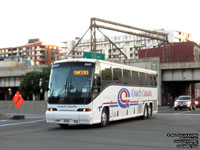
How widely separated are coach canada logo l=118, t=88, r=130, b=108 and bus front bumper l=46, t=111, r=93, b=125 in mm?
3944

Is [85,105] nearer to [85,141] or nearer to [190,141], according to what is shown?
[85,141]

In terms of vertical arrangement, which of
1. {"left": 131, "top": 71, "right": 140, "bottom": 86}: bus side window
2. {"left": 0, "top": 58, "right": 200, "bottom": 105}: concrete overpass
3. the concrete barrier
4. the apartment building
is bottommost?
the concrete barrier

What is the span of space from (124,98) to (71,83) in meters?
4.71

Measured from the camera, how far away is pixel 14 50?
157 m

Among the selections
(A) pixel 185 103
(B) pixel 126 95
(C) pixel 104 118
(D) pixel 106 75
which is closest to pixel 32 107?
(A) pixel 185 103

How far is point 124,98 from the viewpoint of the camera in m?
20.1

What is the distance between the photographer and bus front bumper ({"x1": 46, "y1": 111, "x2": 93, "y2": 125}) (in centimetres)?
1591

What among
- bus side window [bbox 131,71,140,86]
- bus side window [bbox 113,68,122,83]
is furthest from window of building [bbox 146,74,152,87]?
bus side window [bbox 113,68,122,83]

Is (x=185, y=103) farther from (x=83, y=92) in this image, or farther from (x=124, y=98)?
(x=83, y=92)

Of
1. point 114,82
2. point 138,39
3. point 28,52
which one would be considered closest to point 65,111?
point 114,82

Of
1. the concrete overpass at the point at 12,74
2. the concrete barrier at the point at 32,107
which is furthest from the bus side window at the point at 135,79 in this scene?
the concrete overpass at the point at 12,74

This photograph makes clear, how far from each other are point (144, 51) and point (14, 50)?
3513 inches

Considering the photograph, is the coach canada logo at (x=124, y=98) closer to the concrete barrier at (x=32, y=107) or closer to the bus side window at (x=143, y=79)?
the bus side window at (x=143, y=79)

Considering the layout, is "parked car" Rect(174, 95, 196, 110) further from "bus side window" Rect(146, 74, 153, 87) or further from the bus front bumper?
the bus front bumper
